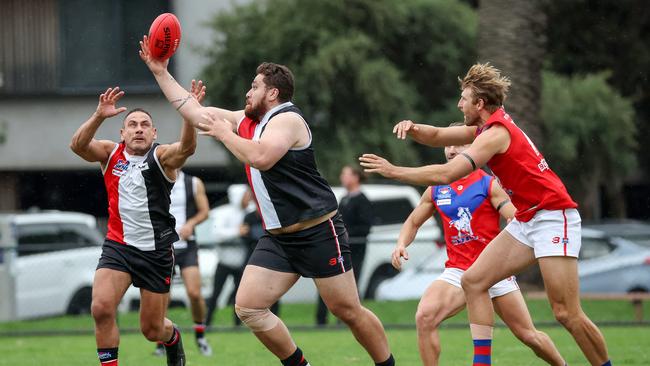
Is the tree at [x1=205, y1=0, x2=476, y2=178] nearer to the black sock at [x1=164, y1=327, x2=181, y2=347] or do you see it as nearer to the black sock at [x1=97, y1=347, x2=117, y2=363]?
the black sock at [x1=164, y1=327, x2=181, y2=347]

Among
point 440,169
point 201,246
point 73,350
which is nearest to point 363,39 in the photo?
point 201,246

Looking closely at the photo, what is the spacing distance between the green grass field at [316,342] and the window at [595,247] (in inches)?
38.6

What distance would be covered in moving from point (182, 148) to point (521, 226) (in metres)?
2.58

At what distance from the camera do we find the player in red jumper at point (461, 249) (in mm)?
8852

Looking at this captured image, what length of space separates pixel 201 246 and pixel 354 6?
9.81 meters

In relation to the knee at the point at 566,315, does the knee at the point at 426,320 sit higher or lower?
lower

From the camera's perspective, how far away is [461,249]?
9.24m

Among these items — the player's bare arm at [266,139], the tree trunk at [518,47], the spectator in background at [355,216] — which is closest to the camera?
the player's bare arm at [266,139]

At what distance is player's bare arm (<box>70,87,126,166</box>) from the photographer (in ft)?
29.3

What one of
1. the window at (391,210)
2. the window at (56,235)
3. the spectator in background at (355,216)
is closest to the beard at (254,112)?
the spectator in background at (355,216)

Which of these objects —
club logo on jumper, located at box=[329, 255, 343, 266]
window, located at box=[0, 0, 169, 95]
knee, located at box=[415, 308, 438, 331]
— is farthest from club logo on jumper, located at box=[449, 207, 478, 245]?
window, located at box=[0, 0, 169, 95]

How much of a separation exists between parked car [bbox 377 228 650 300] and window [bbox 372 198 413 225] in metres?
1.66

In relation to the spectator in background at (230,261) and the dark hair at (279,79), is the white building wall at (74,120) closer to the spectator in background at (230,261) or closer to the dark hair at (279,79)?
the spectator in background at (230,261)

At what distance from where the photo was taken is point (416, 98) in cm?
2588
